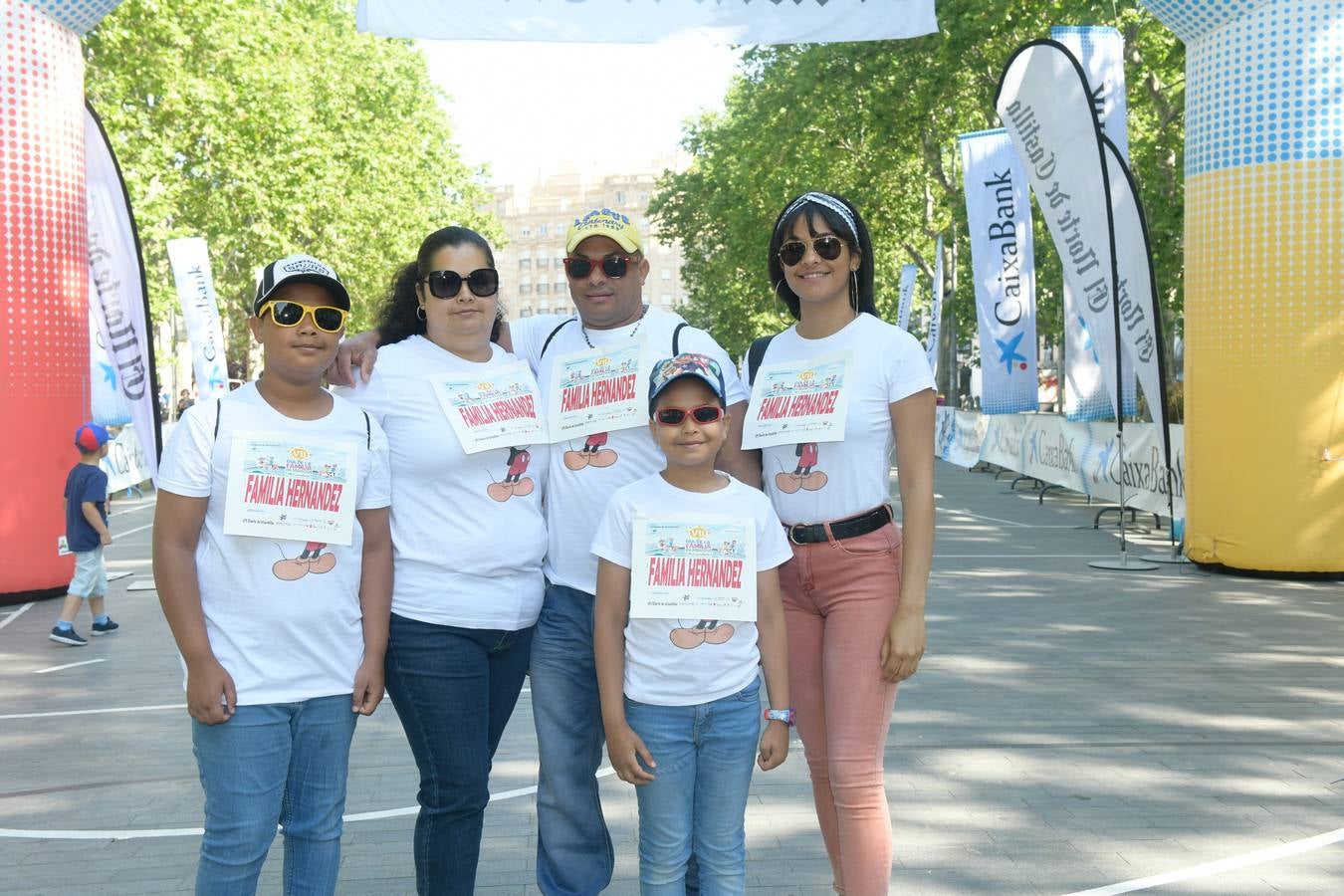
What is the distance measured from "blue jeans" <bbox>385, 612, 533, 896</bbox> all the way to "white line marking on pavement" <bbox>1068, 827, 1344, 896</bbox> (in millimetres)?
2049

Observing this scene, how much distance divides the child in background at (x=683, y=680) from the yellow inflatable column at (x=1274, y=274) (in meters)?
10.3

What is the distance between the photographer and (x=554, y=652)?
3.92m

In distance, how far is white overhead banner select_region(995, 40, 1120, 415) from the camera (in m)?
13.1

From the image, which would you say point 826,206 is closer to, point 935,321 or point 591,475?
point 591,475

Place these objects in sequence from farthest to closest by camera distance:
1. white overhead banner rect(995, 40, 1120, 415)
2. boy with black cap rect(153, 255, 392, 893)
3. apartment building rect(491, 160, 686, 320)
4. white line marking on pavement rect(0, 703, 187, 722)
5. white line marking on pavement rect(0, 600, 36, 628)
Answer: apartment building rect(491, 160, 686, 320), white overhead banner rect(995, 40, 1120, 415), white line marking on pavement rect(0, 600, 36, 628), white line marking on pavement rect(0, 703, 187, 722), boy with black cap rect(153, 255, 392, 893)

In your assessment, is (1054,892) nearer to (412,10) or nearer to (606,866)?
(606,866)

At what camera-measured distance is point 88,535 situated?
10.8 m

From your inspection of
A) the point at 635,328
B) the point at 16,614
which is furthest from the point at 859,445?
the point at 16,614

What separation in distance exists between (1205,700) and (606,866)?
4748mm

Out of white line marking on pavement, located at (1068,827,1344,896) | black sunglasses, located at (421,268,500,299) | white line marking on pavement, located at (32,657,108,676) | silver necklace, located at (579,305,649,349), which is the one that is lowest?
white line marking on pavement, located at (32,657,108,676)

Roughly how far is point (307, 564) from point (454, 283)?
88 cm

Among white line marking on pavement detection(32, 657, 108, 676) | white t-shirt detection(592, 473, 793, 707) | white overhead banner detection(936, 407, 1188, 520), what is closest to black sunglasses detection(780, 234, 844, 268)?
white t-shirt detection(592, 473, 793, 707)

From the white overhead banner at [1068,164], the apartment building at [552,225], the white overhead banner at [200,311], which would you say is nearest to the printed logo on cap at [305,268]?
the white overhead banner at [1068,164]

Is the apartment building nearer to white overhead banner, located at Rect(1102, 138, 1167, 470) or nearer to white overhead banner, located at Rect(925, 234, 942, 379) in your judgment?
white overhead banner, located at Rect(925, 234, 942, 379)
